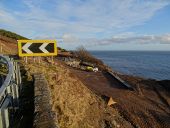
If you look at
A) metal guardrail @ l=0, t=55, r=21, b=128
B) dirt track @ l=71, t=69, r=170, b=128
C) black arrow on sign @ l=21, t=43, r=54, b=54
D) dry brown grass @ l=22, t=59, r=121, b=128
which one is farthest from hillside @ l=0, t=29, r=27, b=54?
metal guardrail @ l=0, t=55, r=21, b=128

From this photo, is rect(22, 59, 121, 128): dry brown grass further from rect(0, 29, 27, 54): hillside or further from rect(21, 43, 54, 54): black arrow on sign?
rect(0, 29, 27, 54): hillside

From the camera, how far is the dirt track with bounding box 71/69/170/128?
14.5 meters

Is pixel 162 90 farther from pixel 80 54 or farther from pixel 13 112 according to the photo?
pixel 80 54

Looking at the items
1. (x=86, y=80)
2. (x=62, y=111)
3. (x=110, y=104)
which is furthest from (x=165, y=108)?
(x=62, y=111)

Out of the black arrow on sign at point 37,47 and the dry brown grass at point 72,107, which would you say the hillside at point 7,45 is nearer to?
the black arrow on sign at point 37,47

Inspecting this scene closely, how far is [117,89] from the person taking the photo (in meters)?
20.1

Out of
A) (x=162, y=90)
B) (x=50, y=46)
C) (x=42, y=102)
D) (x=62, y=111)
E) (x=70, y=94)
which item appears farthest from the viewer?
(x=162, y=90)

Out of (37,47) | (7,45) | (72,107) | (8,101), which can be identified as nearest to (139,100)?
(37,47)

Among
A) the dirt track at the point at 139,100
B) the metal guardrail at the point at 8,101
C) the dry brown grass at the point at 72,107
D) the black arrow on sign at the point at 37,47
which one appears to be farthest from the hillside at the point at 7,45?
the metal guardrail at the point at 8,101

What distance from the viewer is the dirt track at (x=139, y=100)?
14500mm

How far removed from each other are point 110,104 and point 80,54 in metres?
27.6

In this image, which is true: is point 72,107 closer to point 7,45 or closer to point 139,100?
point 139,100

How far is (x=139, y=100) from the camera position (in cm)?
1784

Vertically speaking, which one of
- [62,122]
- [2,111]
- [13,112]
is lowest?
[62,122]
